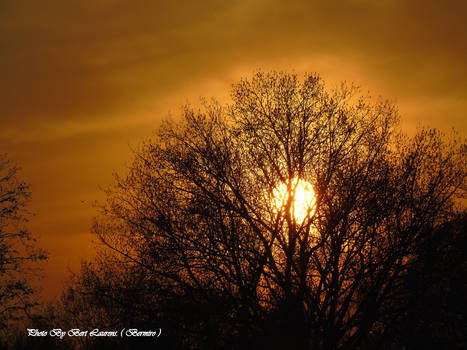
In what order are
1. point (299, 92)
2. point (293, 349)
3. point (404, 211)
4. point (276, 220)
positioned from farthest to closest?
point (299, 92)
point (404, 211)
point (276, 220)
point (293, 349)

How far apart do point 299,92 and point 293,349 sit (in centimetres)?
1066

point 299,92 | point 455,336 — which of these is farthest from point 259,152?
point 455,336

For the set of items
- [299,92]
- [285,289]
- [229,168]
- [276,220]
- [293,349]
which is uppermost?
[299,92]

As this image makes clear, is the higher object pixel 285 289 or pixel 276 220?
pixel 276 220

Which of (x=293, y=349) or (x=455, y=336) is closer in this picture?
(x=293, y=349)

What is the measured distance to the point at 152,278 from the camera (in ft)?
65.9

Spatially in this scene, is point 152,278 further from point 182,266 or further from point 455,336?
point 455,336

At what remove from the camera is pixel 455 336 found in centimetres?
1961

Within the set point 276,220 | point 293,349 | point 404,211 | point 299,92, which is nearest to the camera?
point 293,349

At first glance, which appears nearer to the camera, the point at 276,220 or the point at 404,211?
the point at 276,220

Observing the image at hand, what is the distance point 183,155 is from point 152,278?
5259 millimetres

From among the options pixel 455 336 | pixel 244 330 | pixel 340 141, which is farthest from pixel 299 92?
pixel 455 336

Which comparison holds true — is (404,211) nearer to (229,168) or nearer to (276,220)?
(276,220)

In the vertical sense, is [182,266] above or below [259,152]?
below
